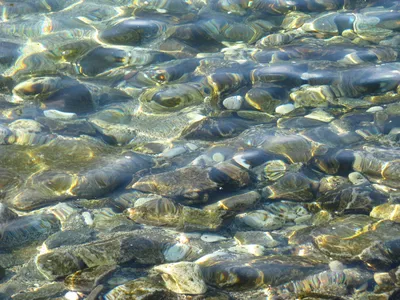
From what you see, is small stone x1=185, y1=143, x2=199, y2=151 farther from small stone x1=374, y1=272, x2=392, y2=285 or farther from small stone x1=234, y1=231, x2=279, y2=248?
small stone x1=374, y1=272, x2=392, y2=285

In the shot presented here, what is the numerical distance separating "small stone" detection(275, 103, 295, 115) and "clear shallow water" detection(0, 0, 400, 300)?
0.04 metres

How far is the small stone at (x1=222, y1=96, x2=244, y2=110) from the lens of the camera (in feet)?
16.1

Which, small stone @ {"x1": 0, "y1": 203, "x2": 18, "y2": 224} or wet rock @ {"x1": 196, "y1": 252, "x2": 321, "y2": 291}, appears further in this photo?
small stone @ {"x1": 0, "y1": 203, "x2": 18, "y2": 224}

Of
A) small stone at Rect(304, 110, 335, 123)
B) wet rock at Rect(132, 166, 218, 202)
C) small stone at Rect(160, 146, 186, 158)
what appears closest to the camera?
Result: wet rock at Rect(132, 166, 218, 202)

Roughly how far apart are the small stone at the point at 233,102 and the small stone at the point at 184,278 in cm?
199

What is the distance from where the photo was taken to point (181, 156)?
4.38m

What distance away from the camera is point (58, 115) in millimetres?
4859

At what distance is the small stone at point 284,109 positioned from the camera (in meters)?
4.89

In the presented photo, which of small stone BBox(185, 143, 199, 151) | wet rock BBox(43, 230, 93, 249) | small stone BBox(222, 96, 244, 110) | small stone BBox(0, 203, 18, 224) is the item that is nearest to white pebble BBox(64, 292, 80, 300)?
wet rock BBox(43, 230, 93, 249)

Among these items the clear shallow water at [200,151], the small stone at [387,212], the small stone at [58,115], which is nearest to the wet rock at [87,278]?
the clear shallow water at [200,151]

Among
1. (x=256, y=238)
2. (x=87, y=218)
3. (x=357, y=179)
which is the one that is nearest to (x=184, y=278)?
(x=256, y=238)

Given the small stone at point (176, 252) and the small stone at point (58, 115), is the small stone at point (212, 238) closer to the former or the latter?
the small stone at point (176, 252)

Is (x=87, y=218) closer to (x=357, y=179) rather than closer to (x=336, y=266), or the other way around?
(x=336, y=266)

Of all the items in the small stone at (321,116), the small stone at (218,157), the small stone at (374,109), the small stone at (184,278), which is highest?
the small stone at (374,109)
